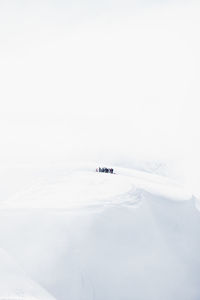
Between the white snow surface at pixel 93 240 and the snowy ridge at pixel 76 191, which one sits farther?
the snowy ridge at pixel 76 191

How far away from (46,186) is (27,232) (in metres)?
6.50

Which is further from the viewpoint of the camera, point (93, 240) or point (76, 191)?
point (76, 191)

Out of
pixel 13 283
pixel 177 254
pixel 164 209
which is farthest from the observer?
pixel 164 209

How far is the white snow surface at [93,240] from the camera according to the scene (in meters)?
18.9

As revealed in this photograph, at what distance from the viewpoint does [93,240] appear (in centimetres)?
2184

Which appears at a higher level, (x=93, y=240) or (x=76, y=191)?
(x=76, y=191)

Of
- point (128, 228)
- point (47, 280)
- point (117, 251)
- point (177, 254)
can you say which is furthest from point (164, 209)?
point (47, 280)

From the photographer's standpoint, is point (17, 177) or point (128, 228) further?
point (17, 177)

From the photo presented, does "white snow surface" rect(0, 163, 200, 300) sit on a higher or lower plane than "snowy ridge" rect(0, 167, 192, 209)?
lower

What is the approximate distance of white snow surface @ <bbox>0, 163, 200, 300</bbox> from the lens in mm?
18875

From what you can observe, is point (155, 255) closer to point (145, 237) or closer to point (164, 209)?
point (145, 237)

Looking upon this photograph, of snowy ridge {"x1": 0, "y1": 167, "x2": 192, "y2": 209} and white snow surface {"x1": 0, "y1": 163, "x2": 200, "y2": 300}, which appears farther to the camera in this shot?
snowy ridge {"x1": 0, "y1": 167, "x2": 192, "y2": 209}

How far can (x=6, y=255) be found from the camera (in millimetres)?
18391

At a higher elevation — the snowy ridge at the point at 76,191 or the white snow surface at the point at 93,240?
the snowy ridge at the point at 76,191
